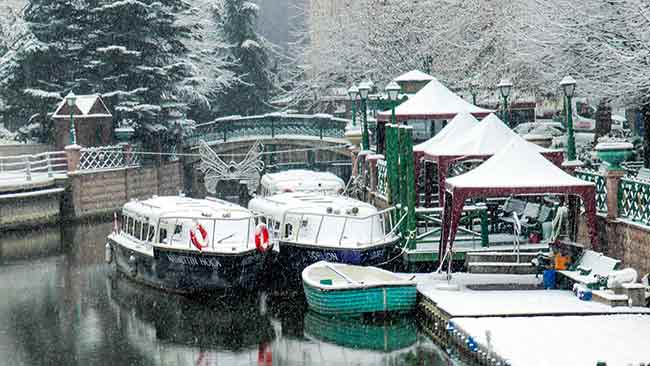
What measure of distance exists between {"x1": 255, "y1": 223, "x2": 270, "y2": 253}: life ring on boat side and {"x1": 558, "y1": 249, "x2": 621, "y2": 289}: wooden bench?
680cm

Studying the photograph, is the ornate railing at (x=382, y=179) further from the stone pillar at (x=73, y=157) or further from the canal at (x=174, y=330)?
the stone pillar at (x=73, y=157)

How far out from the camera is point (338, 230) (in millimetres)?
23828

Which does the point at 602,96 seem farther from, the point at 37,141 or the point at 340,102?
the point at 340,102

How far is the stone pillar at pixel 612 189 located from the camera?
795 inches

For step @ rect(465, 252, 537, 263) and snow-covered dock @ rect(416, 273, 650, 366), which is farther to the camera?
step @ rect(465, 252, 537, 263)

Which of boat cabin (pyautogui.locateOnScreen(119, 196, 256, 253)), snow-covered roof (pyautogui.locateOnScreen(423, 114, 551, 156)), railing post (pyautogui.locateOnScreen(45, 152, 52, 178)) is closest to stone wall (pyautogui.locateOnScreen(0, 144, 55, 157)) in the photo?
railing post (pyautogui.locateOnScreen(45, 152, 52, 178))

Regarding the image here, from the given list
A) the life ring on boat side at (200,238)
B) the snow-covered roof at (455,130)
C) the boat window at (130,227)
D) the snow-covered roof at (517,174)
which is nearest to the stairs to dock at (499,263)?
the snow-covered roof at (517,174)

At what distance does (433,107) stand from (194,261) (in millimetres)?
10856

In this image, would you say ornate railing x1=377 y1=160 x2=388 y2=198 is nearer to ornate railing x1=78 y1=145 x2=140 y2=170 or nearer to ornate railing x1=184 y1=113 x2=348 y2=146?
ornate railing x1=78 y1=145 x2=140 y2=170

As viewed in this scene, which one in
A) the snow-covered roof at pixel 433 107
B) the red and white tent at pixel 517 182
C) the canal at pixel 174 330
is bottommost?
the canal at pixel 174 330

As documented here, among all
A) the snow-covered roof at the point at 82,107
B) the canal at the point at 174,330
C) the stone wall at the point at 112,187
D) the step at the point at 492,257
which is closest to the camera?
the canal at the point at 174,330

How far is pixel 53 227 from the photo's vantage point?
37.6 m

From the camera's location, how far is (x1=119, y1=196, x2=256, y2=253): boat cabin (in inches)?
911

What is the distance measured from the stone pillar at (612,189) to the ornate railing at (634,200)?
8 cm
